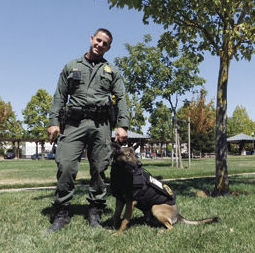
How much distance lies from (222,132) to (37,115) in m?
35.3

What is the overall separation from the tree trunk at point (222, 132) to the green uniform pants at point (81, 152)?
11.1 feet

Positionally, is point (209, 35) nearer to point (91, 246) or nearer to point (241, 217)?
point (241, 217)

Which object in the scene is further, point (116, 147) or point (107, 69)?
point (107, 69)

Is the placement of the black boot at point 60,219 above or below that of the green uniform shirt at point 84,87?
below

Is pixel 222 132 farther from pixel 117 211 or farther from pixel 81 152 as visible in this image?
pixel 81 152

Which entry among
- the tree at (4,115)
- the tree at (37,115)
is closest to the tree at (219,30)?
the tree at (37,115)

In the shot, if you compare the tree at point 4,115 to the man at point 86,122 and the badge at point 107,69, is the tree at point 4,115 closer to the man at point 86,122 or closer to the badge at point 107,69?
the man at point 86,122

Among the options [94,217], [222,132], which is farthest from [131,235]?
[222,132]

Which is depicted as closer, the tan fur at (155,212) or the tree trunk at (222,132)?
the tan fur at (155,212)

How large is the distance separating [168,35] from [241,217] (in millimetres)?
4795

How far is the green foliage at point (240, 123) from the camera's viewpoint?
5650 cm

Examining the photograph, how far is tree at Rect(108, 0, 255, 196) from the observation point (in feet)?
18.7

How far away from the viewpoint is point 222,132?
20.6 feet

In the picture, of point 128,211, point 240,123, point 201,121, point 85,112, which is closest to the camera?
point 128,211
